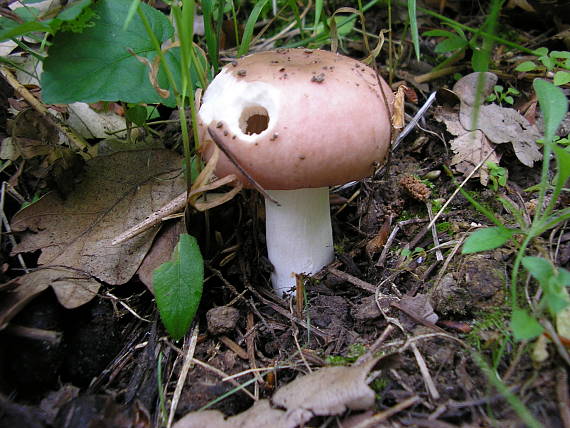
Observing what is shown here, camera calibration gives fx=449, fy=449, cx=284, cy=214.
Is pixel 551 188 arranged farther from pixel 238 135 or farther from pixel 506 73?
pixel 238 135

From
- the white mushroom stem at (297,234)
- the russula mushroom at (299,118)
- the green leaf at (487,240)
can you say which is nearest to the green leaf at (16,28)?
the russula mushroom at (299,118)

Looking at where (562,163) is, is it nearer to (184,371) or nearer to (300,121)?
(300,121)

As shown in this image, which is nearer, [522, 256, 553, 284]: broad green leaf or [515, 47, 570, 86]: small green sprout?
[522, 256, 553, 284]: broad green leaf

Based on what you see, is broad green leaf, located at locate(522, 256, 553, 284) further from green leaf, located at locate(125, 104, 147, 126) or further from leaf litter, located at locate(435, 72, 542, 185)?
green leaf, located at locate(125, 104, 147, 126)

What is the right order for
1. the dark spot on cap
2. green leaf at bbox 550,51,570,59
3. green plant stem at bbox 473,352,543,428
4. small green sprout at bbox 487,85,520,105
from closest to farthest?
1. green plant stem at bbox 473,352,543,428
2. the dark spot on cap
3. green leaf at bbox 550,51,570,59
4. small green sprout at bbox 487,85,520,105

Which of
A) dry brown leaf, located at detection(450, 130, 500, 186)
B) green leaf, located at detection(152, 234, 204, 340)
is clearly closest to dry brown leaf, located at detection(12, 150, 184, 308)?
green leaf, located at detection(152, 234, 204, 340)

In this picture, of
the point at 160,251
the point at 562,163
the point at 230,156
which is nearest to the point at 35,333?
the point at 160,251

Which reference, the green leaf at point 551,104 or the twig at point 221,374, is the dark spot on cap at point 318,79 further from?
the twig at point 221,374
